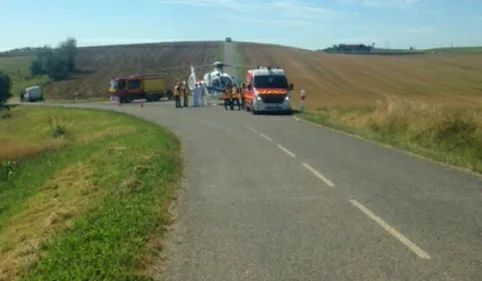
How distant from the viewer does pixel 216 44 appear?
116000mm

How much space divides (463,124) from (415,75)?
177 ft

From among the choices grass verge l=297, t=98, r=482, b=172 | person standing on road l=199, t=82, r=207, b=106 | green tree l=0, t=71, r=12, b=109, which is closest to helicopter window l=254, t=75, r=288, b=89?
grass verge l=297, t=98, r=482, b=172

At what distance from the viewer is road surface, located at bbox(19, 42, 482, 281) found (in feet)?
22.1

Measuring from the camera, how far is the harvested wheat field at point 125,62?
7400cm

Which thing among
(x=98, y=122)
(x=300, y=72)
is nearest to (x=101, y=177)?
(x=98, y=122)

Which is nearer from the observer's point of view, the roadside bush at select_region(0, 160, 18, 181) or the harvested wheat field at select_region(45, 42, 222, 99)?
the roadside bush at select_region(0, 160, 18, 181)

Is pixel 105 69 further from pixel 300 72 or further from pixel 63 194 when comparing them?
pixel 63 194

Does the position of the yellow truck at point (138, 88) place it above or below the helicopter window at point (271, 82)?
below

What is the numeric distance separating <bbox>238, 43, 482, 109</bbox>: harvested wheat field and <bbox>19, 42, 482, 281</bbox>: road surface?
29.1 metres

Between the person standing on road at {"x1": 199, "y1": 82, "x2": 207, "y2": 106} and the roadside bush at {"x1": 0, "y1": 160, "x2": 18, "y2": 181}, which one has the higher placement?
the person standing on road at {"x1": 199, "y1": 82, "x2": 207, "y2": 106}

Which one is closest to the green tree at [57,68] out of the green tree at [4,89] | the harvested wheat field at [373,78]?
the green tree at [4,89]

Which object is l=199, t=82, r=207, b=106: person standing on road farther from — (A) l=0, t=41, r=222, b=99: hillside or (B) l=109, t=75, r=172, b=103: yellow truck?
(A) l=0, t=41, r=222, b=99: hillside

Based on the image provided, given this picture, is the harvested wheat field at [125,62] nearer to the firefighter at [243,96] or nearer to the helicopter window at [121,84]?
the helicopter window at [121,84]

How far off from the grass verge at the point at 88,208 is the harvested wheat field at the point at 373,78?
2501 cm
